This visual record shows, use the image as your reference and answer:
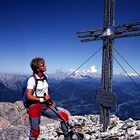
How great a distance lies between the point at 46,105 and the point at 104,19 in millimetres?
7897

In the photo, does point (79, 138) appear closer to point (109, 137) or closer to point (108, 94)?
point (109, 137)

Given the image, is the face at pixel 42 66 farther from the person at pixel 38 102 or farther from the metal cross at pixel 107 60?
the metal cross at pixel 107 60

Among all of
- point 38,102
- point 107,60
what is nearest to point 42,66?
point 38,102

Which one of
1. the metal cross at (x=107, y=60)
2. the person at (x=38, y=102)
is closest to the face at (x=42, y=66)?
the person at (x=38, y=102)

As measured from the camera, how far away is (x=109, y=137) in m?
13.8

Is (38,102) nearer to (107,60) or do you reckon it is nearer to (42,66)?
(42,66)

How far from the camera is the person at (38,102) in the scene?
364 inches

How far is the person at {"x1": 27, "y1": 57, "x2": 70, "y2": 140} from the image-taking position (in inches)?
364

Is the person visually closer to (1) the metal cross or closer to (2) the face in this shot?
(2) the face

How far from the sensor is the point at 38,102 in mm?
9422

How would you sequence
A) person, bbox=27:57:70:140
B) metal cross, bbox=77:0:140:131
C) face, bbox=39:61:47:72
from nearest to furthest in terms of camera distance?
person, bbox=27:57:70:140
face, bbox=39:61:47:72
metal cross, bbox=77:0:140:131

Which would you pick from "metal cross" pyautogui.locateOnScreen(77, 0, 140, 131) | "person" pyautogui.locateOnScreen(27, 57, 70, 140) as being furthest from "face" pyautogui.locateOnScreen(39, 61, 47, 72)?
"metal cross" pyautogui.locateOnScreen(77, 0, 140, 131)

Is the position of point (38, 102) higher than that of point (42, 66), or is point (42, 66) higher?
point (42, 66)

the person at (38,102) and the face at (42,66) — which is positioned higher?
the face at (42,66)
